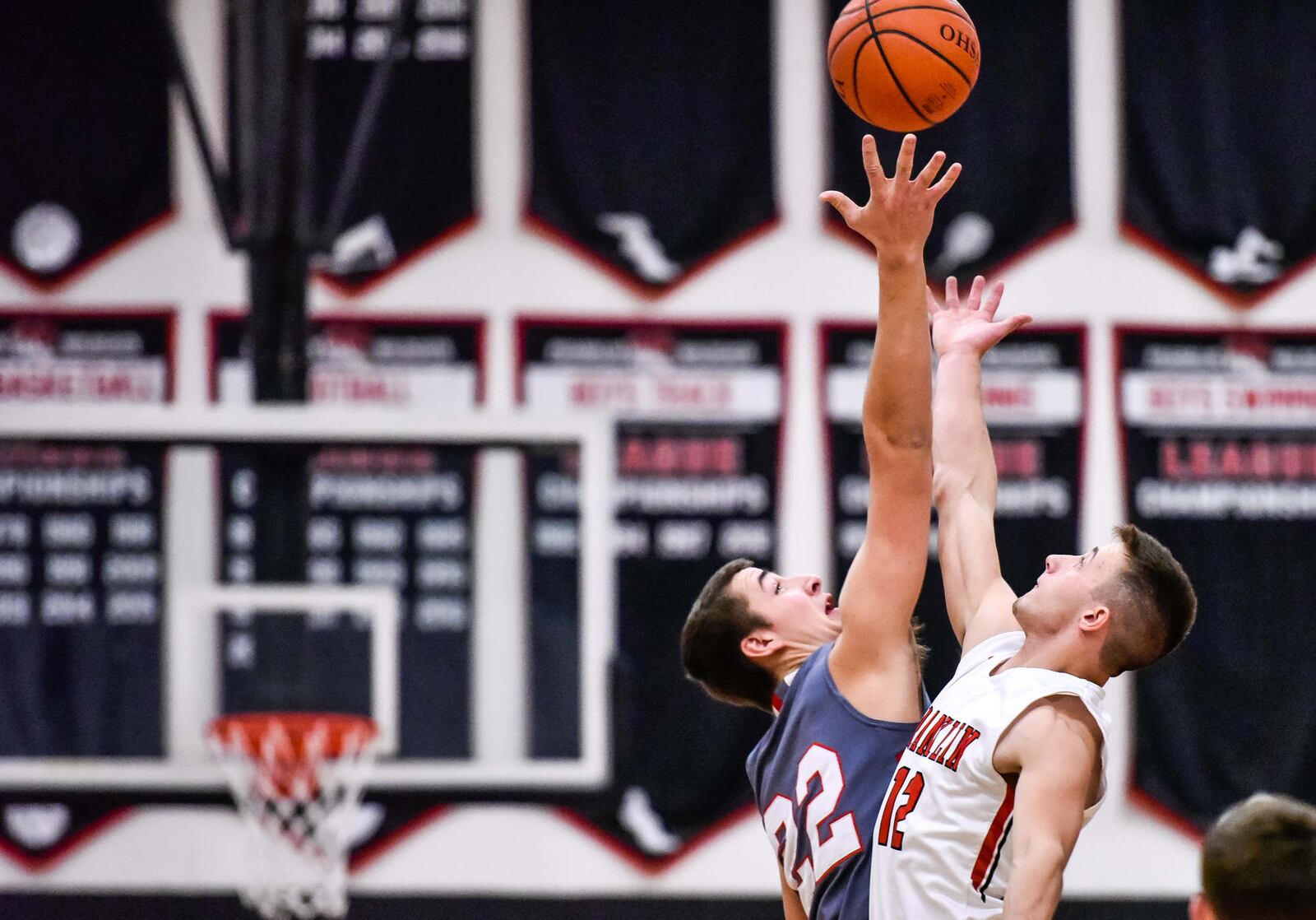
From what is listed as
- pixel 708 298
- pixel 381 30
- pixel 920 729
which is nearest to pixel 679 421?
pixel 708 298

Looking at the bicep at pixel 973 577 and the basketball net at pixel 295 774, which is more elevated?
the bicep at pixel 973 577

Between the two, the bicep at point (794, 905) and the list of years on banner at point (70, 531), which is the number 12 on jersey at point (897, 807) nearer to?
the bicep at point (794, 905)

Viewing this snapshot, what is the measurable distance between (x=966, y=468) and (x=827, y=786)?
687 mm

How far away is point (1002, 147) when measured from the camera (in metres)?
7.09

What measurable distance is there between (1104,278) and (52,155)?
4.35 metres

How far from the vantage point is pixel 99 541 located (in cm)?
672

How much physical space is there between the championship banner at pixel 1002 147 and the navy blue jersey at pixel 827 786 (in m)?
4.25

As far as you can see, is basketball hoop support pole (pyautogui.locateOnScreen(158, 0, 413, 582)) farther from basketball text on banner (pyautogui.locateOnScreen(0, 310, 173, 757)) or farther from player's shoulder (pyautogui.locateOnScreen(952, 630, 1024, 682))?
player's shoulder (pyautogui.locateOnScreen(952, 630, 1024, 682))

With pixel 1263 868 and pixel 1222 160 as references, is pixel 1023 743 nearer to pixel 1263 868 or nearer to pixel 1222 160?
pixel 1263 868

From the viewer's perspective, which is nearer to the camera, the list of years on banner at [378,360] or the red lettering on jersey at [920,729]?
the red lettering on jersey at [920,729]

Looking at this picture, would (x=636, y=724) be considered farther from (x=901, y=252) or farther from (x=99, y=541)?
(x=901, y=252)

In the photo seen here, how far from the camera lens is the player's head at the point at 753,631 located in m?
3.24

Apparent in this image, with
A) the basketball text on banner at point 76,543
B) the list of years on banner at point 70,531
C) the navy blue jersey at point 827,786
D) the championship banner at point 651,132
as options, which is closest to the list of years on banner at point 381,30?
the championship banner at point 651,132

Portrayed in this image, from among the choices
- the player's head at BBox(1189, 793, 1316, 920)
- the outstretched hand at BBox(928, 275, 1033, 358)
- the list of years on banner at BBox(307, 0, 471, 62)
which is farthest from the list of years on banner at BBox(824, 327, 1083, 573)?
the player's head at BBox(1189, 793, 1316, 920)
